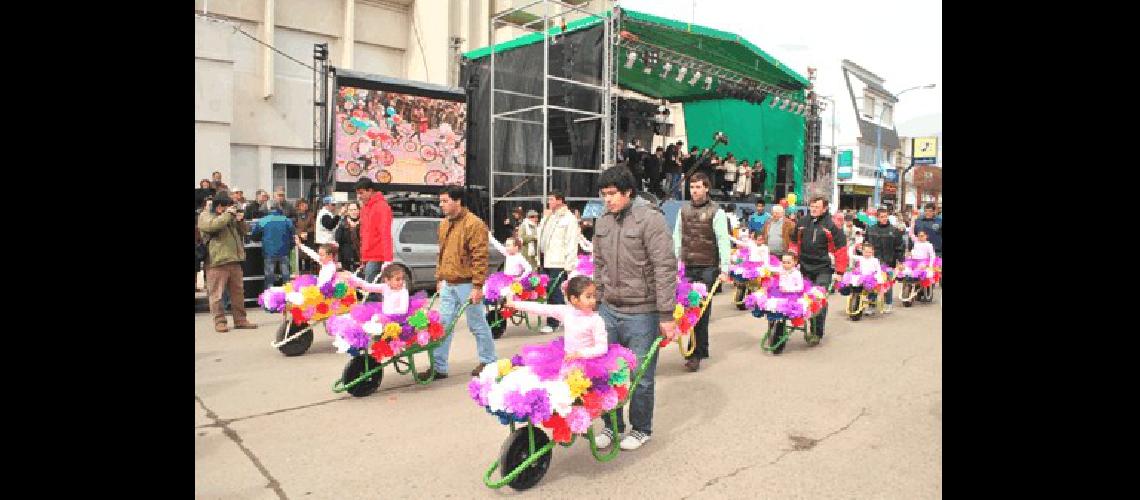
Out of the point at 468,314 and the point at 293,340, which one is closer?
the point at 468,314

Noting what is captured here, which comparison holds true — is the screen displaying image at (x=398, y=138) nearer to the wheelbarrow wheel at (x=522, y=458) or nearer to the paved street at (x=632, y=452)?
the paved street at (x=632, y=452)

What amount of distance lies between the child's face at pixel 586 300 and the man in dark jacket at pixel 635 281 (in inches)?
13.7

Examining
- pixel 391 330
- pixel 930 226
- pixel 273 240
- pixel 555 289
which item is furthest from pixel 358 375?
pixel 930 226

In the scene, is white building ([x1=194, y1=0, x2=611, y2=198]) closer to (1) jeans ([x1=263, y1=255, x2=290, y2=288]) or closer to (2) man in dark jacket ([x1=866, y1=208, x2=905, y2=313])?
(1) jeans ([x1=263, y1=255, x2=290, y2=288])

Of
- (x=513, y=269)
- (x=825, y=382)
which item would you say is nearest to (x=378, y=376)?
(x=513, y=269)

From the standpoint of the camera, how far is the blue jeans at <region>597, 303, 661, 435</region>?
470 cm

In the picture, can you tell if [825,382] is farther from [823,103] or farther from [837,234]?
[823,103]

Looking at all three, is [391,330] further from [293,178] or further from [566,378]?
[293,178]

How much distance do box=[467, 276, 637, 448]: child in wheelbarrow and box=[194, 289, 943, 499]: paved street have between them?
434 millimetres

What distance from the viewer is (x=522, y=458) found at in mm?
4035

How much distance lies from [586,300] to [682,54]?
16391mm

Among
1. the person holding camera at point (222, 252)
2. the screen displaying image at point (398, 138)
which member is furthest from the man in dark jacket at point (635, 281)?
the screen displaying image at point (398, 138)

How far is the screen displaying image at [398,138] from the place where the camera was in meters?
15.3
